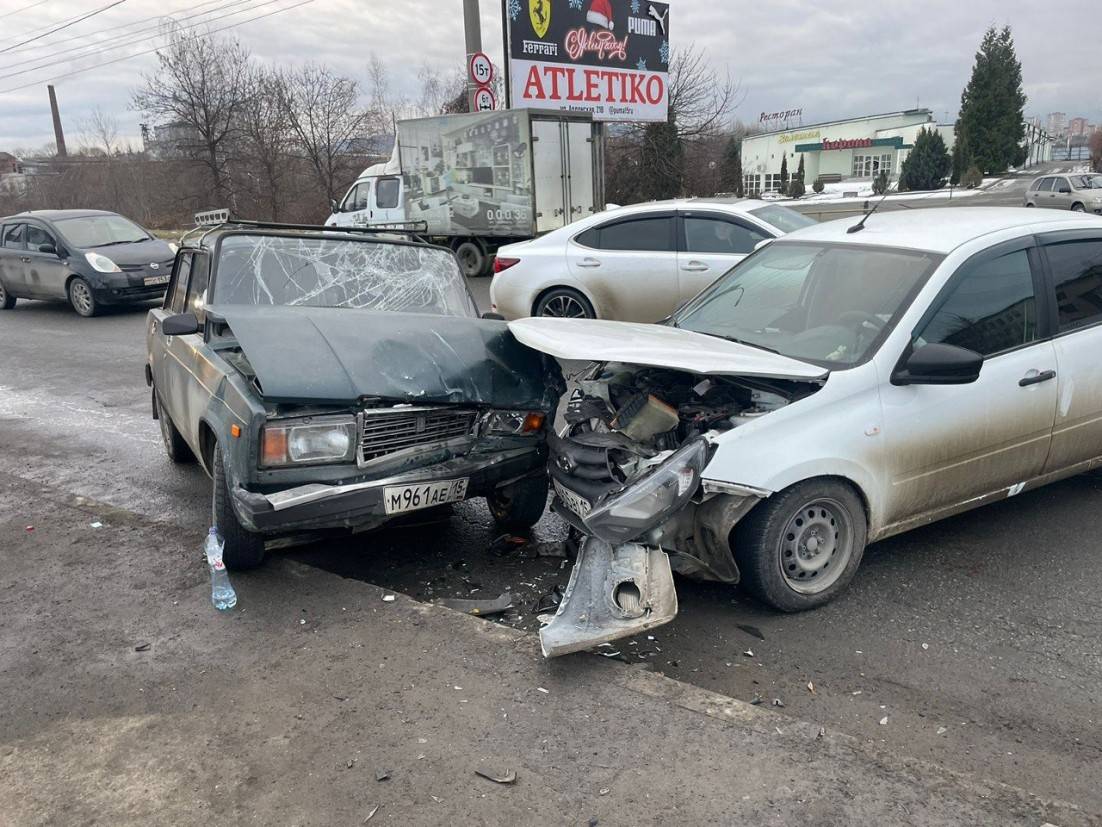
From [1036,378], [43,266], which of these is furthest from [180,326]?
[43,266]

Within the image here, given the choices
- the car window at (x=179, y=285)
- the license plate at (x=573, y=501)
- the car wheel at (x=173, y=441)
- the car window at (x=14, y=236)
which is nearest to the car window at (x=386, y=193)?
the car window at (x=14, y=236)

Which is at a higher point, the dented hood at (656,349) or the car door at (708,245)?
the car door at (708,245)

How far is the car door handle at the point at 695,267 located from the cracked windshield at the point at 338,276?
3.44 m

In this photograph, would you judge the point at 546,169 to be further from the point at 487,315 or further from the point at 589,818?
the point at 589,818

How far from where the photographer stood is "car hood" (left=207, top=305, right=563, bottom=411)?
12.4 ft

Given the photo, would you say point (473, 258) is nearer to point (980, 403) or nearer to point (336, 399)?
point (336, 399)

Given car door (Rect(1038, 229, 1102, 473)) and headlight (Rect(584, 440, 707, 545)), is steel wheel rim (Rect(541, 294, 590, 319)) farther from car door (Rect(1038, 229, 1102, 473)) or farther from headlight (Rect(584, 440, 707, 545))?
headlight (Rect(584, 440, 707, 545))

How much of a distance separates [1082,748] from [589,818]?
170 centimetres

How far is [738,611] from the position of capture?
3.75 m

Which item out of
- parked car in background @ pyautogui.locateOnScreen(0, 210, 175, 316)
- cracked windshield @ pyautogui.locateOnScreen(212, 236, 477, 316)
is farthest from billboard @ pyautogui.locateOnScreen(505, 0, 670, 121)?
cracked windshield @ pyautogui.locateOnScreen(212, 236, 477, 316)

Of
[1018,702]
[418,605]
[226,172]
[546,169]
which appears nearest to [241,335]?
[418,605]

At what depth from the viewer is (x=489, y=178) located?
16.4 meters

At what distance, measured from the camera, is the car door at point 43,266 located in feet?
Answer: 45.5

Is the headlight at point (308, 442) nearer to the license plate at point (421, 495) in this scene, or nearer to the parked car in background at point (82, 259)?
the license plate at point (421, 495)
